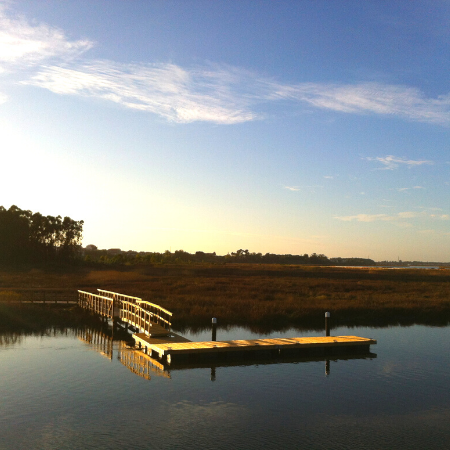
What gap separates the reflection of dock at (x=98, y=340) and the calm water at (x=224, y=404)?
1.14 meters

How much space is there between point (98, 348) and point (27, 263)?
68688 mm

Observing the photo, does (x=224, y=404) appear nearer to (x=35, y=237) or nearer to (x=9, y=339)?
(x=9, y=339)

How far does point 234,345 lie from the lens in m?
19.0

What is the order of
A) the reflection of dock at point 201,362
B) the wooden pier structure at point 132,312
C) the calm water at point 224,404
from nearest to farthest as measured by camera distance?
the calm water at point 224,404, the reflection of dock at point 201,362, the wooden pier structure at point 132,312

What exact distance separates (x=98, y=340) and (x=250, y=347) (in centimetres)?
874

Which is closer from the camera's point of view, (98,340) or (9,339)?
(9,339)

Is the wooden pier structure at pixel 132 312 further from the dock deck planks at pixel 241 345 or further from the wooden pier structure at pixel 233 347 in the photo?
the dock deck planks at pixel 241 345

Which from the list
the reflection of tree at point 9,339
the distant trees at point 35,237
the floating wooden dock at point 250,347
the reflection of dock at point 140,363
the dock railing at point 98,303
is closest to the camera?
the reflection of dock at point 140,363

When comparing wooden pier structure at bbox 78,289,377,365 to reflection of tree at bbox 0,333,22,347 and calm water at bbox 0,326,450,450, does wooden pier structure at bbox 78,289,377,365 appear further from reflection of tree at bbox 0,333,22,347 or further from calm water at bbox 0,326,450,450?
reflection of tree at bbox 0,333,22,347

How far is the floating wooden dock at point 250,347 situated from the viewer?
18406mm

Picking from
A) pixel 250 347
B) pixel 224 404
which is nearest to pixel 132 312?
pixel 250 347

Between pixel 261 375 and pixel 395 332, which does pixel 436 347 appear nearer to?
pixel 395 332

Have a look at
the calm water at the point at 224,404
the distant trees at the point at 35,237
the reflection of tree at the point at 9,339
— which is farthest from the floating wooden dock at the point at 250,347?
the distant trees at the point at 35,237

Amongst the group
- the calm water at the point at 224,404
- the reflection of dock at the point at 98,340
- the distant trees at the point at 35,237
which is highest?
the distant trees at the point at 35,237
